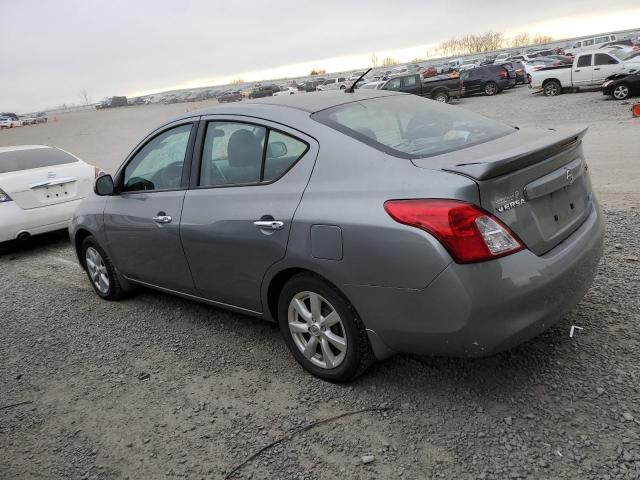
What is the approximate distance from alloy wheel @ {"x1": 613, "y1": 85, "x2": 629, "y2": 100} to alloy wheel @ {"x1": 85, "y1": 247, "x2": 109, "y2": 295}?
18566mm

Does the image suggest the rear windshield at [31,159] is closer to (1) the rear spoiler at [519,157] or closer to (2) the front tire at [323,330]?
(2) the front tire at [323,330]

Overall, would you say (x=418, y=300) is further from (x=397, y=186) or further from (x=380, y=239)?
(x=397, y=186)

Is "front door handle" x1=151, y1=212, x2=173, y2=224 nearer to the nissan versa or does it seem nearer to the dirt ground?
the nissan versa

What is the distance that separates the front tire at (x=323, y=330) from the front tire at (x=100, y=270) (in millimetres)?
2301

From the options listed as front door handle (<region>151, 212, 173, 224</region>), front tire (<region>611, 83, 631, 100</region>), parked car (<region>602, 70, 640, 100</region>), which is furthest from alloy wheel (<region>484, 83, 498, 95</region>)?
front door handle (<region>151, 212, 173, 224</region>)

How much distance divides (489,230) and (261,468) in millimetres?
1557

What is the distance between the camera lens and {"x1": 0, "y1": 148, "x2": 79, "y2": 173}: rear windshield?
24.7ft

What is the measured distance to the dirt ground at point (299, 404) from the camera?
2.53 metres

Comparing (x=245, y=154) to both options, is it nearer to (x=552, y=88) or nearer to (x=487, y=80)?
(x=552, y=88)

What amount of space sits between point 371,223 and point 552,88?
2349 centimetres

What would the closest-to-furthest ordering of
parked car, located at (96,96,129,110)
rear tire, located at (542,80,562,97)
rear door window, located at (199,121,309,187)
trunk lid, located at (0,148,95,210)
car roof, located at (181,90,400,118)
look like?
rear door window, located at (199,121,309,187) → car roof, located at (181,90,400,118) → trunk lid, located at (0,148,95,210) → rear tire, located at (542,80,562,97) → parked car, located at (96,96,129,110)

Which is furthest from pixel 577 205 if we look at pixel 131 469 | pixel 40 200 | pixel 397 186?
pixel 40 200

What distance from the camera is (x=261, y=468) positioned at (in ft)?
8.61

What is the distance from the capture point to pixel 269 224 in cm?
312
